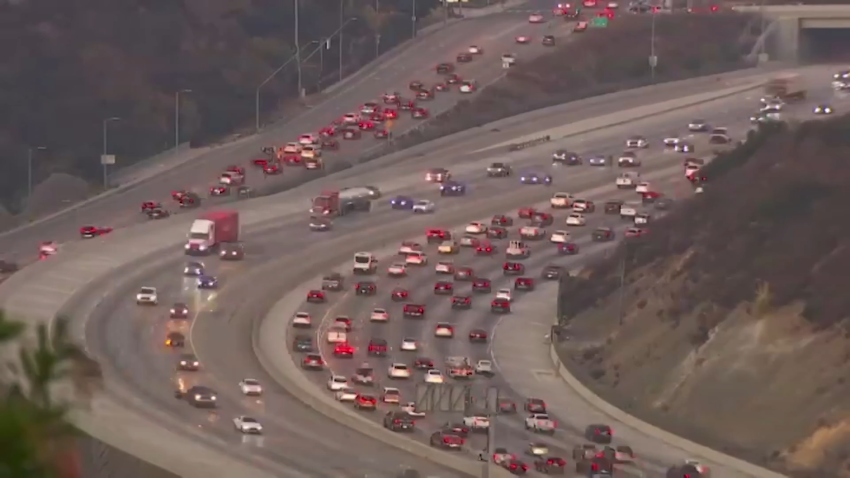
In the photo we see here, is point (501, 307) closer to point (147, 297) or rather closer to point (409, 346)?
point (409, 346)

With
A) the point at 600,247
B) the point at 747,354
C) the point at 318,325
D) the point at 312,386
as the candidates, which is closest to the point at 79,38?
the point at 600,247

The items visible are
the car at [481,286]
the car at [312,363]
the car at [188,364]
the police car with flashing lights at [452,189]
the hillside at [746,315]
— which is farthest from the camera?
the police car with flashing lights at [452,189]

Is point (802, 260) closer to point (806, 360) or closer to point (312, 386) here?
point (806, 360)

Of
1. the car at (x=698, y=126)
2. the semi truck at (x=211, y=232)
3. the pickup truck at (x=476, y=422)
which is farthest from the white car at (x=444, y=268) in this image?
the car at (x=698, y=126)

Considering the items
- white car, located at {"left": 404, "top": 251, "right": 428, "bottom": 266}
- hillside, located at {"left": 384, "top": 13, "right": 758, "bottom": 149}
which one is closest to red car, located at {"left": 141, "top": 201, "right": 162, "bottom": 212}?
white car, located at {"left": 404, "top": 251, "right": 428, "bottom": 266}

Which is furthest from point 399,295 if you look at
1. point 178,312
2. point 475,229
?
point 475,229

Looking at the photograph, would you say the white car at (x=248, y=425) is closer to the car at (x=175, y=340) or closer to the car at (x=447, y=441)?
the car at (x=447, y=441)

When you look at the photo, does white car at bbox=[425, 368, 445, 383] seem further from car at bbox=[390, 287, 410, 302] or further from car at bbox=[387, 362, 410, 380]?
car at bbox=[390, 287, 410, 302]
